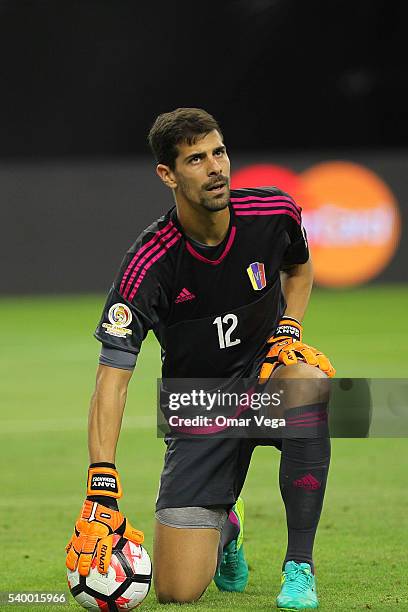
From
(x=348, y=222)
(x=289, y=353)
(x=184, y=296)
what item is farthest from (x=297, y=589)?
(x=348, y=222)

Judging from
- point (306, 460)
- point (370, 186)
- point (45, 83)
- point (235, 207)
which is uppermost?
point (45, 83)

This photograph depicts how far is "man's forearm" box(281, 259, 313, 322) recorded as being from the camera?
608cm

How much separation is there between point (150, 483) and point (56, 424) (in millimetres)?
2224

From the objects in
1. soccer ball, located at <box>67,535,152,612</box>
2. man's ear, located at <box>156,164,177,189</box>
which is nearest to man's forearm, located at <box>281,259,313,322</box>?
man's ear, located at <box>156,164,177,189</box>

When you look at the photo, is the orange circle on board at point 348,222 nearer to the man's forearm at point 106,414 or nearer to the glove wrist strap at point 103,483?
the man's forearm at point 106,414

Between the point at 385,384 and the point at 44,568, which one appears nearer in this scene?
the point at 44,568

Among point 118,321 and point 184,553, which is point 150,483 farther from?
point 118,321

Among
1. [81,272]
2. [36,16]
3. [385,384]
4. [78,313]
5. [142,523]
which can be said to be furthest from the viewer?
[36,16]

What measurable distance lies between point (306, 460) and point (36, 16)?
1784 centimetres

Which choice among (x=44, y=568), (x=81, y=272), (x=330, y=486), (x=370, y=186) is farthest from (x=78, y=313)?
(x=44, y=568)

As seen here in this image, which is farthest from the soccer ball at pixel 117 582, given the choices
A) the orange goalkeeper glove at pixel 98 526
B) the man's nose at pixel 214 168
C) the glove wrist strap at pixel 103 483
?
the man's nose at pixel 214 168

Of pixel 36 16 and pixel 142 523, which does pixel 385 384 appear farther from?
pixel 36 16

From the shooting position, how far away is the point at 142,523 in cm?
713

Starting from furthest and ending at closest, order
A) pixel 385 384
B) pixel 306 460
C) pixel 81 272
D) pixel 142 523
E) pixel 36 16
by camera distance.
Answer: pixel 36 16 < pixel 81 272 < pixel 385 384 < pixel 142 523 < pixel 306 460
